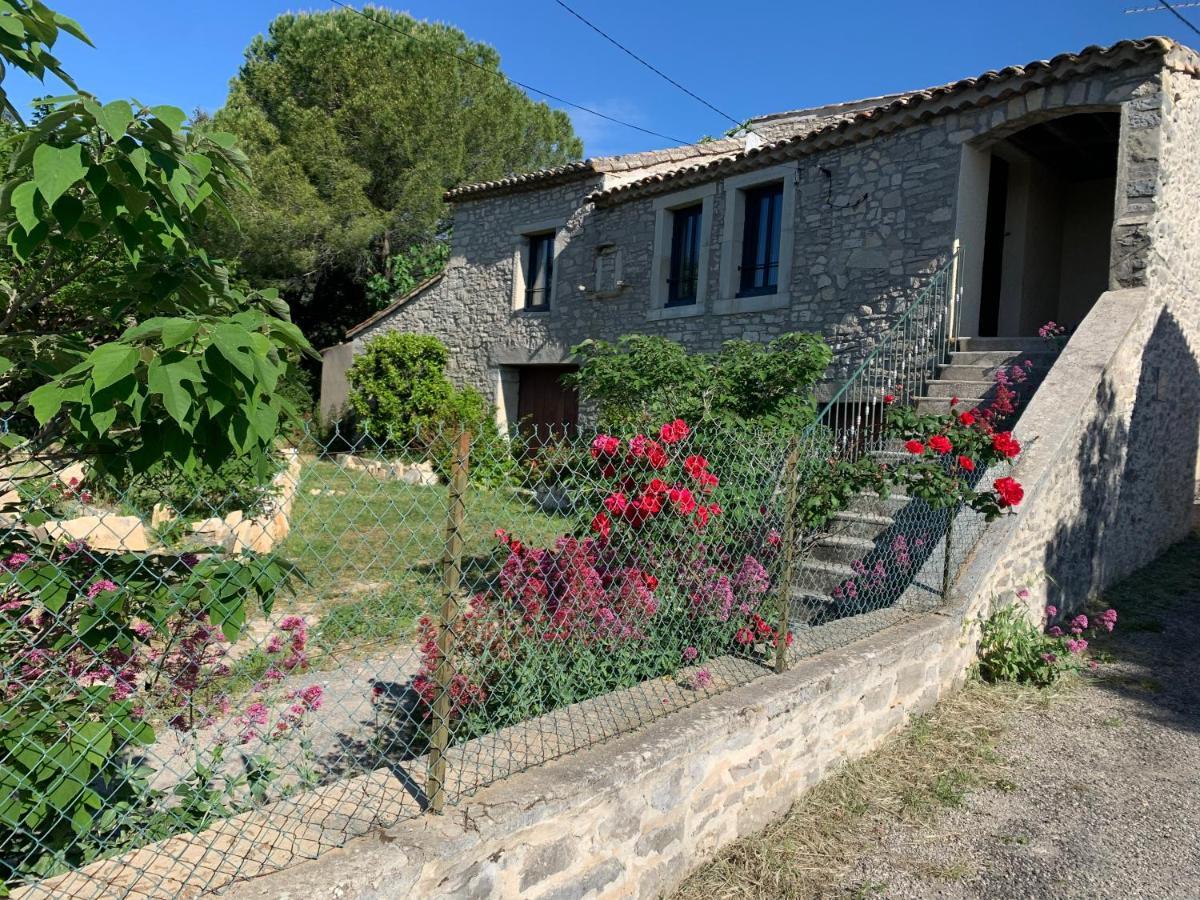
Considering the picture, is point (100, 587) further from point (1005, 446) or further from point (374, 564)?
point (374, 564)

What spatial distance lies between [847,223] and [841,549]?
4.34m

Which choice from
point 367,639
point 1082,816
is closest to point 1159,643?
point 1082,816

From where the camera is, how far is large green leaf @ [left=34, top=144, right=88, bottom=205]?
1665mm

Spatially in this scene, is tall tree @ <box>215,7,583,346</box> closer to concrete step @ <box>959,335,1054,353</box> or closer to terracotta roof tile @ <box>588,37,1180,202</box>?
terracotta roof tile @ <box>588,37,1180,202</box>

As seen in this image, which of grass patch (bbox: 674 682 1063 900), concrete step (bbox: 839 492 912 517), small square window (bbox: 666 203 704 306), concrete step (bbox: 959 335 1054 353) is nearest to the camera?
grass patch (bbox: 674 682 1063 900)

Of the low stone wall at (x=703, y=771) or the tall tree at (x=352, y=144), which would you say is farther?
the tall tree at (x=352, y=144)

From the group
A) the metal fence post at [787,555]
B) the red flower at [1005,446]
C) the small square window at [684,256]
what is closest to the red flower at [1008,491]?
the red flower at [1005,446]

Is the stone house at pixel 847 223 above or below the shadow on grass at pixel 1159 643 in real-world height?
above

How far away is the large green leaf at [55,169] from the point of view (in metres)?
1.67

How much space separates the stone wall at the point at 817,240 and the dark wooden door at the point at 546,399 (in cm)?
41

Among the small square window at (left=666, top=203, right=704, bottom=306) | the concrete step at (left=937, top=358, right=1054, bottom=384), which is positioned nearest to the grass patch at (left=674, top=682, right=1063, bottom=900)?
the concrete step at (left=937, top=358, right=1054, bottom=384)

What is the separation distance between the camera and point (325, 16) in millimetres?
19594

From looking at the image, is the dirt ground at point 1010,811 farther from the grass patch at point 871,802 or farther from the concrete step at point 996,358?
the concrete step at point 996,358

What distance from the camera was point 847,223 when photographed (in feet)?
29.4
